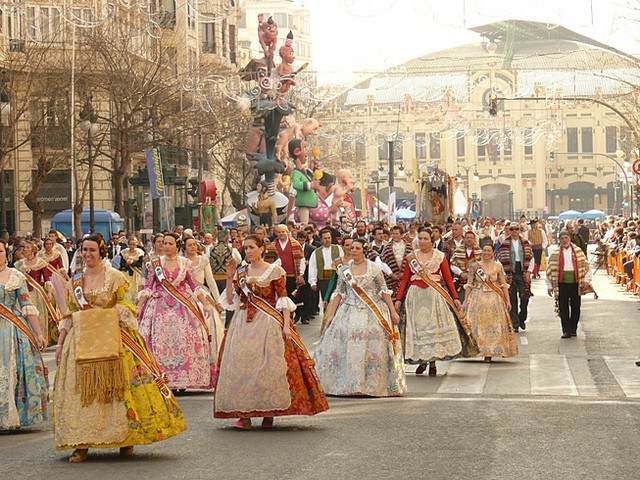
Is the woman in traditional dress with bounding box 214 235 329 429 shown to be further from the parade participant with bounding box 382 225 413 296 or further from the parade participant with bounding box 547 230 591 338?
the parade participant with bounding box 547 230 591 338

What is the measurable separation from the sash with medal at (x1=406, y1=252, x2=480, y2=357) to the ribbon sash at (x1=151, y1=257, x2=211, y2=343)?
2722mm

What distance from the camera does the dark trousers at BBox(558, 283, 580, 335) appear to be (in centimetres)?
2228

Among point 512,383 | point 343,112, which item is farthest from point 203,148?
point 343,112

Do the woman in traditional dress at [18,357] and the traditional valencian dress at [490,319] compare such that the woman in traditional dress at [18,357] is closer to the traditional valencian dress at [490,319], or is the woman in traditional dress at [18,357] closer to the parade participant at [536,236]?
the traditional valencian dress at [490,319]

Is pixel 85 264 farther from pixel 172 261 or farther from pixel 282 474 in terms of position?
pixel 172 261

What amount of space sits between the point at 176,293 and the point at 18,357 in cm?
308

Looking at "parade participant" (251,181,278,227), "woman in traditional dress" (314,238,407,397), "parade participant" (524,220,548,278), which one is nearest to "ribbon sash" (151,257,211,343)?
"woman in traditional dress" (314,238,407,397)

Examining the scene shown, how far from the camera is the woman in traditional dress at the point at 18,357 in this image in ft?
40.2

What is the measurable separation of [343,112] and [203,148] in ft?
190

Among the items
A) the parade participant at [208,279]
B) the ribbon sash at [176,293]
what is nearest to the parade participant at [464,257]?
the parade participant at [208,279]

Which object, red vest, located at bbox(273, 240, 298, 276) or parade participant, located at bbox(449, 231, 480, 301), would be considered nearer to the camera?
parade participant, located at bbox(449, 231, 480, 301)

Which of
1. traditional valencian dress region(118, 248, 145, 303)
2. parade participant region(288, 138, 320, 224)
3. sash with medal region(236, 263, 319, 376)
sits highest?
parade participant region(288, 138, 320, 224)

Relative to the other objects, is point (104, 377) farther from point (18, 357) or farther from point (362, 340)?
point (362, 340)

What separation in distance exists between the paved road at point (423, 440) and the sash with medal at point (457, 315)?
615 millimetres
